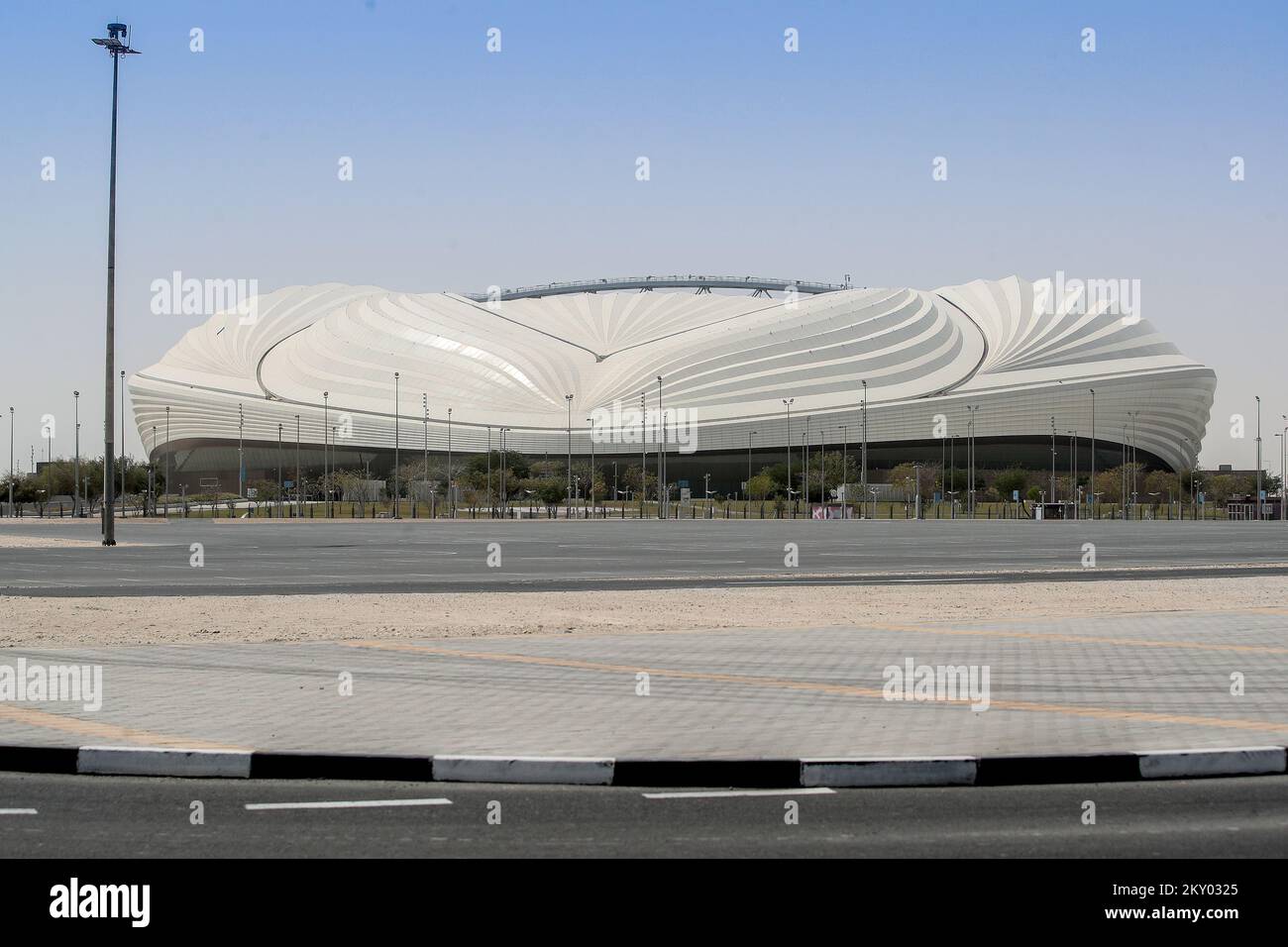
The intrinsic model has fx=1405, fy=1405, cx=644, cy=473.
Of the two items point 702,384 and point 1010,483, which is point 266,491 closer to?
point 702,384

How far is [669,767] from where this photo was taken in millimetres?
8203

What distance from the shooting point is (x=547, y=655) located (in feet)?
44.5

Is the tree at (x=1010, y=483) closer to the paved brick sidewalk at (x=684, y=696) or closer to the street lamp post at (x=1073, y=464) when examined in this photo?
the street lamp post at (x=1073, y=464)

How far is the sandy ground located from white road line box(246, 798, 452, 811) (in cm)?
781

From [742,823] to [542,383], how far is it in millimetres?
148087

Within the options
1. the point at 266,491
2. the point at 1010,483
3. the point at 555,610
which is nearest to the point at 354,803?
the point at 555,610

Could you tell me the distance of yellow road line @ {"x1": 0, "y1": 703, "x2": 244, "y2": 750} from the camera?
8.84m

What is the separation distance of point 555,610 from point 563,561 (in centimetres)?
1422

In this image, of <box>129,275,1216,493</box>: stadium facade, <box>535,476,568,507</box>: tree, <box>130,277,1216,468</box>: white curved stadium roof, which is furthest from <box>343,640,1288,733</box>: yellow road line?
<box>130,277,1216,468</box>: white curved stadium roof

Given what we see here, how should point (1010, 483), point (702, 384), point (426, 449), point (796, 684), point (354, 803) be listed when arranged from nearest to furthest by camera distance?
point (354, 803)
point (796, 684)
point (426, 449)
point (1010, 483)
point (702, 384)

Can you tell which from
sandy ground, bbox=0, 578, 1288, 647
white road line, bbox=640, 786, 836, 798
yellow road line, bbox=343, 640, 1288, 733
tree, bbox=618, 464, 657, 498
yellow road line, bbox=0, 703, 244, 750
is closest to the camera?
white road line, bbox=640, 786, 836, 798

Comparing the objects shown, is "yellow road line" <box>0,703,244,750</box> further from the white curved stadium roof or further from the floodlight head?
the white curved stadium roof

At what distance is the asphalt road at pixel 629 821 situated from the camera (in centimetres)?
665

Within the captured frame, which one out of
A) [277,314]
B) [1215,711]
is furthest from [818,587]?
[277,314]
